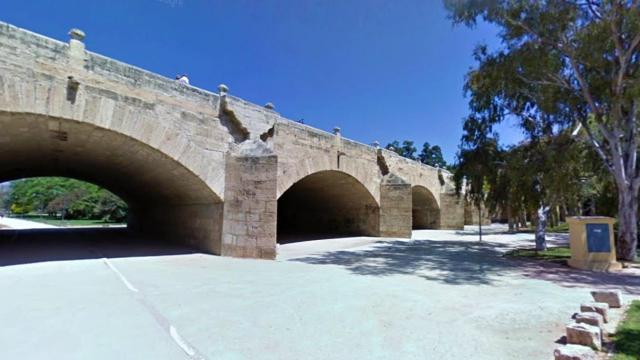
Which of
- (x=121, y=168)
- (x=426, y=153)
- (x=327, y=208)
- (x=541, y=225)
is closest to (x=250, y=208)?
(x=121, y=168)

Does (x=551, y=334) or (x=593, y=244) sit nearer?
(x=551, y=334)

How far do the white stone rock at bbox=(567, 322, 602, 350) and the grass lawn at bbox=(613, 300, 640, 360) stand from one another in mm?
165

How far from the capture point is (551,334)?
4.21 m

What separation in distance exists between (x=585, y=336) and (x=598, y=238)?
754 centimetres

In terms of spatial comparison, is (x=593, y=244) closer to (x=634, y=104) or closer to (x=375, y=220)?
(x=634, y=104)

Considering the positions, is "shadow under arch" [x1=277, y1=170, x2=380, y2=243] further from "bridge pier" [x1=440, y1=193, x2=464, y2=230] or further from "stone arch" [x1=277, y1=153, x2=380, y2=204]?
"bridge pier" [x1=440, y1=193, x2=464, y2=230]

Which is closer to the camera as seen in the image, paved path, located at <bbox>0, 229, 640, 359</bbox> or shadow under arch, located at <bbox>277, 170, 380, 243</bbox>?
paved path, located at <bbox>0, 229, 640, 359</bbox>

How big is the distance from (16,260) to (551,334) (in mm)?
11054

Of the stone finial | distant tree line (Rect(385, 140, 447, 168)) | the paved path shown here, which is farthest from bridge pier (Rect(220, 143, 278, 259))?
distant tree line (Rect(385, 140, 447, 168))

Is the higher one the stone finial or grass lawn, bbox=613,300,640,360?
the stone finial

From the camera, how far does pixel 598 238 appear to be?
9.69 meters

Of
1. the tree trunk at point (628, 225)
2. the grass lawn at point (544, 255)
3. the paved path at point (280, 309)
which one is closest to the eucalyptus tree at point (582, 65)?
the tree trunk at point (628, 225)

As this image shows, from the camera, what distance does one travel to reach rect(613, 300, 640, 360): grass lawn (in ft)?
11.4

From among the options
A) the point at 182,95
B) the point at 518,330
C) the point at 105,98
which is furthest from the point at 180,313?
the point at 182,95
